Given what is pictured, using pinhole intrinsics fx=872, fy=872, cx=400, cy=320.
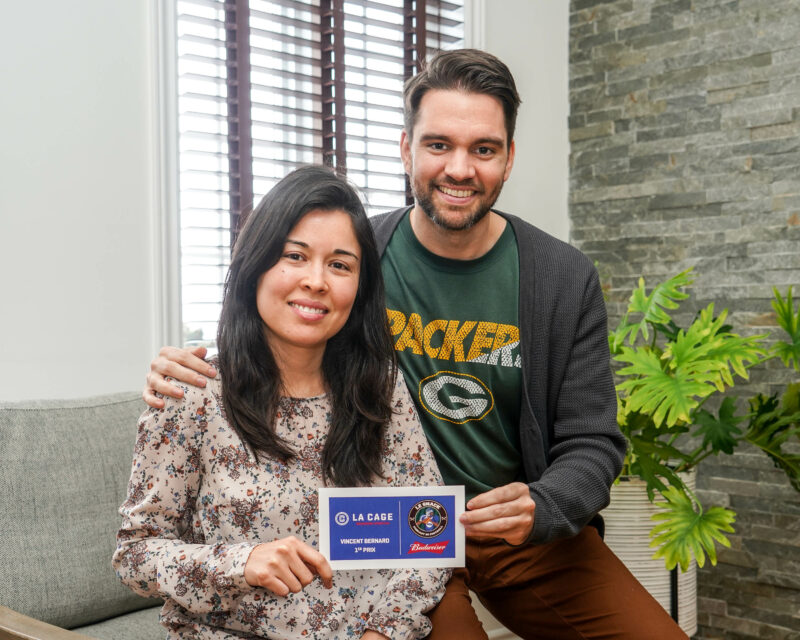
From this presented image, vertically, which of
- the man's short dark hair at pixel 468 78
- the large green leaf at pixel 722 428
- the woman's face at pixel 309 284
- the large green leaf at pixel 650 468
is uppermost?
the man's short dark hair at pixel 468 78

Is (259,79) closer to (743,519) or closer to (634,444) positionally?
(634,444)

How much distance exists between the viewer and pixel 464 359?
182 cm

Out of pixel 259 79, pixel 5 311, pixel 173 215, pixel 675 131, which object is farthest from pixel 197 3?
pixel 675 131

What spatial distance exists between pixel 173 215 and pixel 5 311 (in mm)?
574

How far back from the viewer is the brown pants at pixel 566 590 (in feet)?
5.72

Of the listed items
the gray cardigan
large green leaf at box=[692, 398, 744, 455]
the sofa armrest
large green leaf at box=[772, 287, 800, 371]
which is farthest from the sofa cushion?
large green leaf at box=[772, 287, 800, 371]

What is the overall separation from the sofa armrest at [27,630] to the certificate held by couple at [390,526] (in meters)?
0.39

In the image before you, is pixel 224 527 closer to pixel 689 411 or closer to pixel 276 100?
pixel 689 411

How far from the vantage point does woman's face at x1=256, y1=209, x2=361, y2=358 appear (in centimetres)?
141

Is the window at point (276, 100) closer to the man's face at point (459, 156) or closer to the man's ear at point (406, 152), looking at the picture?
the man's ear at point (406, 152)

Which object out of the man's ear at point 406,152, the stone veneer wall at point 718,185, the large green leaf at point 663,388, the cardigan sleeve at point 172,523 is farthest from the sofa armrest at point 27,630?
the stone veneer wall at point 718,185

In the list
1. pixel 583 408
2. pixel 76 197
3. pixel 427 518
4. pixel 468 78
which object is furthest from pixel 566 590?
pixel 76 197

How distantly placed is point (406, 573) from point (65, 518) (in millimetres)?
780

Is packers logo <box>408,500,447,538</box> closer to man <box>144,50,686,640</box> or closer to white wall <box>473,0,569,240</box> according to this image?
man <box>144,50,686,640</box>
